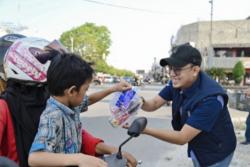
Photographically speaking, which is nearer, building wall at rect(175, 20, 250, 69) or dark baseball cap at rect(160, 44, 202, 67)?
dark baseball cap at rect(160, 44, 202, 67)

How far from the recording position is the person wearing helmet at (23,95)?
2.24 meters

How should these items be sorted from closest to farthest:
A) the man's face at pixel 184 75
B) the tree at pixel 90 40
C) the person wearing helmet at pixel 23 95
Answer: the person wearing helmet at pixel 23 95 < the man's face at pixel 184 75 < the tree at pixel 90 40

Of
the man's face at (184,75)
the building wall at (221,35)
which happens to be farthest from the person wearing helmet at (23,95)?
the building wall at (221,35)

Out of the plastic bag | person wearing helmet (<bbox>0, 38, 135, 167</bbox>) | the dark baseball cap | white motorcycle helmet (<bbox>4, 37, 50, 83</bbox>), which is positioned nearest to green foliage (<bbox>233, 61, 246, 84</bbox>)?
the dark baseball cap

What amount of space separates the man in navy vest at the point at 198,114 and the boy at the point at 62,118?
2.76 ft

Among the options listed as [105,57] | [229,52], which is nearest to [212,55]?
[229,52]

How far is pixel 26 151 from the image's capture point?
228 centimetres

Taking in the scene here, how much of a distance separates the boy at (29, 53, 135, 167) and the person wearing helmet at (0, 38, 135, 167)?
0.64 ft

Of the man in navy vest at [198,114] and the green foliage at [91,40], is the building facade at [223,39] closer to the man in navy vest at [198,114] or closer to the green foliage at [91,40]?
the green foliage at [91,40]

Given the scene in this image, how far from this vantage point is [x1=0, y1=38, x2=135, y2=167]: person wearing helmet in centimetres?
224

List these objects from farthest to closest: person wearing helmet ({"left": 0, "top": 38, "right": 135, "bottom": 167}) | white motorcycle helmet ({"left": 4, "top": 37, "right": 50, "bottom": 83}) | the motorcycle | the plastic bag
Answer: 1. the plastic bag
2. white motorcycle helmet ({"left": 4, "top": 37, "right": 50, "bottom": 83})
3. person wearing helmet ({"left": 0, "top": 38, "right": 135, "bottom": 167})
4. the motorcycle

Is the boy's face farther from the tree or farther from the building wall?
the tree

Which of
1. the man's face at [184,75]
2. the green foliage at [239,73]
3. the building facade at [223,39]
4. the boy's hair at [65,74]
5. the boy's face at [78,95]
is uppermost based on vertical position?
the boy's hair at [65,74]

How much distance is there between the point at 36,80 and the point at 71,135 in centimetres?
36
